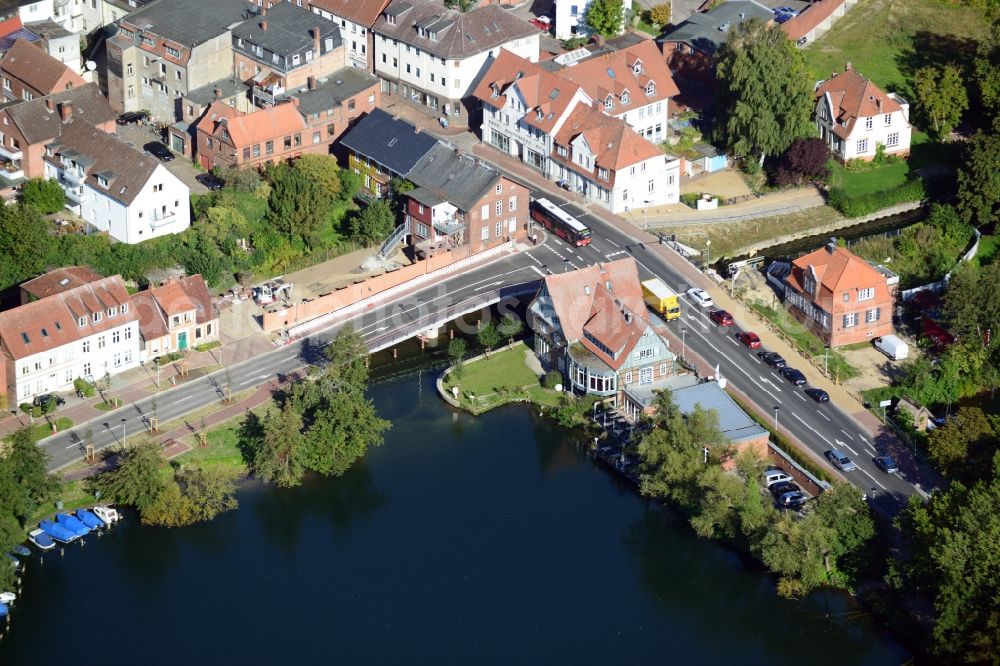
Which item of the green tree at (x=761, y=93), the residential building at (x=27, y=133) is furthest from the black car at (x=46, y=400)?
the green tree at (x=761, y=93)

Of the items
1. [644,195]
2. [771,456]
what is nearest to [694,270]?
[644,195]

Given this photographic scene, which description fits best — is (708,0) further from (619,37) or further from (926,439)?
(926,439)

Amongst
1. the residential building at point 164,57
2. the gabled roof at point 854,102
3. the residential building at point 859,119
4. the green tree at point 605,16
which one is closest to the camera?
the residential building at point 164,57

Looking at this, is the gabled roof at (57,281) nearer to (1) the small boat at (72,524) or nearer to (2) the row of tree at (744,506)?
(1) the small boat at (72,524)

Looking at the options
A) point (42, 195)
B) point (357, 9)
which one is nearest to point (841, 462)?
point (42, 195)

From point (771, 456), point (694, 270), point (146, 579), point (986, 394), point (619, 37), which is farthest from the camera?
point (619, 37)

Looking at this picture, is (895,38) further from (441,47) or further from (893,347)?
(893,347)

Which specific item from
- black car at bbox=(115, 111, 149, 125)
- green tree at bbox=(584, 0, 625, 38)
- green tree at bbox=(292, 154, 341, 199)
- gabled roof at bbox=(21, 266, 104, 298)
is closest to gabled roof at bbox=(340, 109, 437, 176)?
green tree at bbox=(292, 154, 341, 199)
